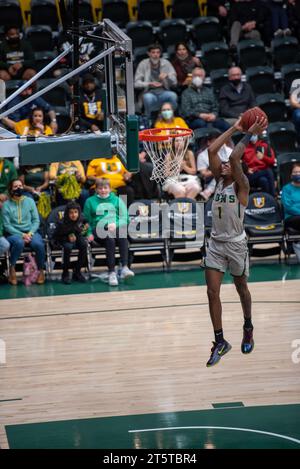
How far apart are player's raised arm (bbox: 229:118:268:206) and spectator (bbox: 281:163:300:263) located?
618cm

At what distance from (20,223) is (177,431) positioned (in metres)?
6.29

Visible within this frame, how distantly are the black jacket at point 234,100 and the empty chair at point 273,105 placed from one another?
0.33m

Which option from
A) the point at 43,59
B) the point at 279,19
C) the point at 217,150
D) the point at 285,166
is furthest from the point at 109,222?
the point at 279,19

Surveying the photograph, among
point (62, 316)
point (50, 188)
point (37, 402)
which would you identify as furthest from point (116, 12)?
point (37, 402)

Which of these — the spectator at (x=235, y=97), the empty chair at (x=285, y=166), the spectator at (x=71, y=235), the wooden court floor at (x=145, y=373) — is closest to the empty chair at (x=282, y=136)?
the spectator at (x=235, y=97)

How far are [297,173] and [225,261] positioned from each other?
610 centimetres

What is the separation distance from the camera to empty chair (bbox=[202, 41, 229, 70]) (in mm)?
19375

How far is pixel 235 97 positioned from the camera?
717 inches

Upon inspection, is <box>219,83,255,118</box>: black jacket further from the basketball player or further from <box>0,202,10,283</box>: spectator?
the basketball player

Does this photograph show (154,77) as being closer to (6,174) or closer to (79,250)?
(6,174)

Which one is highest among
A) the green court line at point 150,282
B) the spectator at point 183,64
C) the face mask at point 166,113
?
the spectator at point 183,64

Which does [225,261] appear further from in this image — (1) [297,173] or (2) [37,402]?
(1) [297,173]

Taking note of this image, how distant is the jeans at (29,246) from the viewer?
15.7 m

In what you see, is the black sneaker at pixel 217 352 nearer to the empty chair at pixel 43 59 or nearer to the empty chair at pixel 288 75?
the empty chair at pixel 43 59
